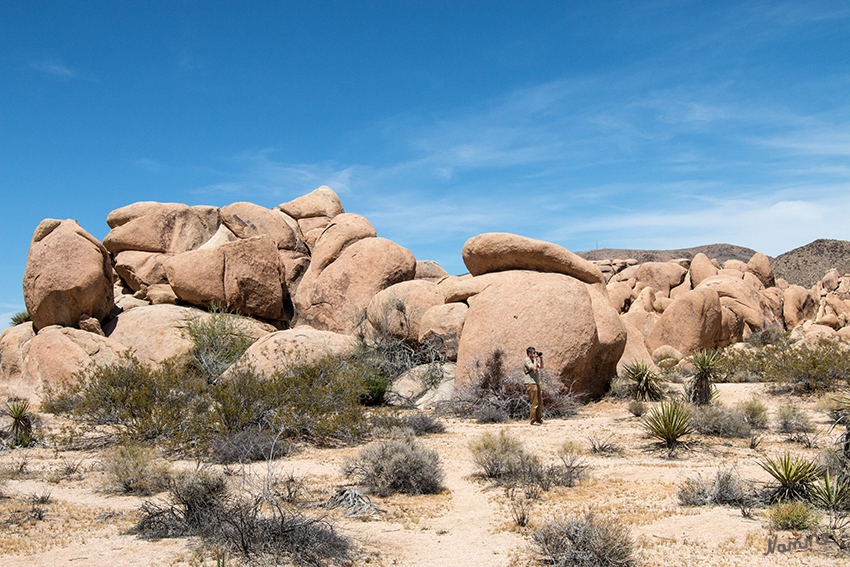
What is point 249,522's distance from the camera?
512 centimetres

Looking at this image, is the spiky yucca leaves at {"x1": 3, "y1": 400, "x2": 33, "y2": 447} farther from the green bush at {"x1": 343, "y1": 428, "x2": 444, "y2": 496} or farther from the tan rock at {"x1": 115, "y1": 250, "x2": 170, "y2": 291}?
the tan rock at {"x1": 115, "y1": 250, "x2": 170, "y2": 291}

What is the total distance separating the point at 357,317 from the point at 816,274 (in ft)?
177

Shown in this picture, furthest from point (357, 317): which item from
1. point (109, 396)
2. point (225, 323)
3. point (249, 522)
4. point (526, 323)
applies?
point (249, 522)

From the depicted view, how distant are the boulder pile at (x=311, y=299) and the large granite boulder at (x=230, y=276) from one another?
4cm

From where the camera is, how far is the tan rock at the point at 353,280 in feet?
64.3

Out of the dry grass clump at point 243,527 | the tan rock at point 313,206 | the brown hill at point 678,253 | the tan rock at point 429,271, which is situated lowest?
the dry grass clump at point 243,527

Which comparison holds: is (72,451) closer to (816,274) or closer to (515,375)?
(515,375)

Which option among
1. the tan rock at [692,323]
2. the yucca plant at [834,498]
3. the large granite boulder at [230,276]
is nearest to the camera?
the yucca plant at [834,498]

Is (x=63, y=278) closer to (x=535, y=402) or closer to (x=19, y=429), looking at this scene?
(x=19, y=429)

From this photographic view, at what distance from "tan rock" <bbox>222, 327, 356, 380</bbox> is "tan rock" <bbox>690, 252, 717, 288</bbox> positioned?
2491 centimetres

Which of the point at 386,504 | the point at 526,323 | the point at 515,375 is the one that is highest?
the point at 526,323

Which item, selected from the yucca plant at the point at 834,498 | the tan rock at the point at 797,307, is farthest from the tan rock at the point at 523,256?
the tan rock at the point at 797,307

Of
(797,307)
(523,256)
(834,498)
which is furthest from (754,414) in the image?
(797,307)

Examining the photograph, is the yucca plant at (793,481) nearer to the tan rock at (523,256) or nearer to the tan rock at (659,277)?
the tan rock at (523,256)
